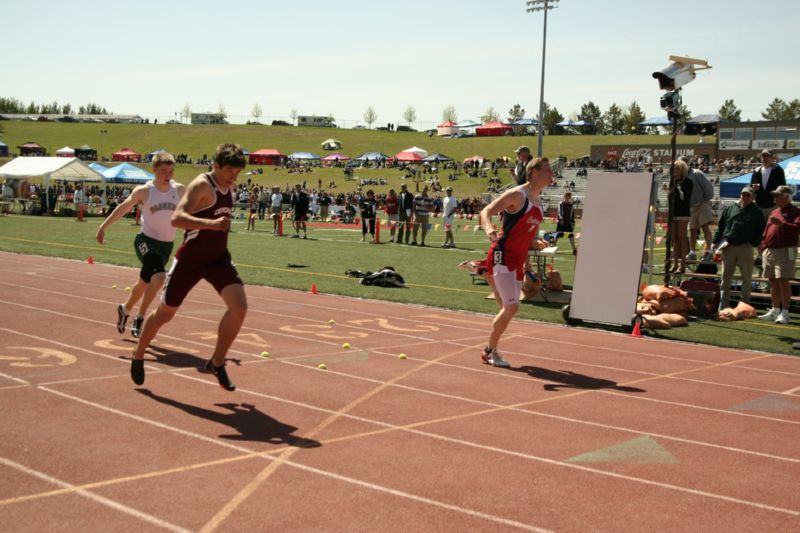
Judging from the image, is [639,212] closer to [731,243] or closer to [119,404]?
[731,243]

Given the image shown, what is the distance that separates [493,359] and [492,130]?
107 m

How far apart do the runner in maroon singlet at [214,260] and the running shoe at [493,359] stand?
3077 mm

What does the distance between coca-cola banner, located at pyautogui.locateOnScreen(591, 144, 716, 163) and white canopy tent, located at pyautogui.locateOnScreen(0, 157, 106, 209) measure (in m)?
45.9

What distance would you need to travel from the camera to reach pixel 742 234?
1330 cm

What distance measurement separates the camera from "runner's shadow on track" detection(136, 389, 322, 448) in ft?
19.5

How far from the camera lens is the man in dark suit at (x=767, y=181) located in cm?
1466

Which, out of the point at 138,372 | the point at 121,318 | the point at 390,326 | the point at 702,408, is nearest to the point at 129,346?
the point at 121,318

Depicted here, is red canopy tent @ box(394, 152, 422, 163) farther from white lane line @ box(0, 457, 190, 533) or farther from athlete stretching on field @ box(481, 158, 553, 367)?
white lane line @ box(0, 457, 190, 533)

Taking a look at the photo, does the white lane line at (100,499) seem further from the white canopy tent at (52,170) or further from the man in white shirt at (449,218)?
the white canopy tent at (52,170)

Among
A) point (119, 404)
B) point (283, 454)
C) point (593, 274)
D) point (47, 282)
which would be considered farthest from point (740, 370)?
point (47, 282)

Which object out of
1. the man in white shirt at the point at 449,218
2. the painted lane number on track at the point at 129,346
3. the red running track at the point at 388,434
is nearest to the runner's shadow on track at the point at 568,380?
the red running track at the point at 388,434

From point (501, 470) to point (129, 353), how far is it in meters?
4.90

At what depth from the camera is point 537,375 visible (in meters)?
8.69

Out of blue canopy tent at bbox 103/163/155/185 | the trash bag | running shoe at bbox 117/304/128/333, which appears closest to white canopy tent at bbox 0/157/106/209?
blue canopy tent at bbox 103/163/155/185
